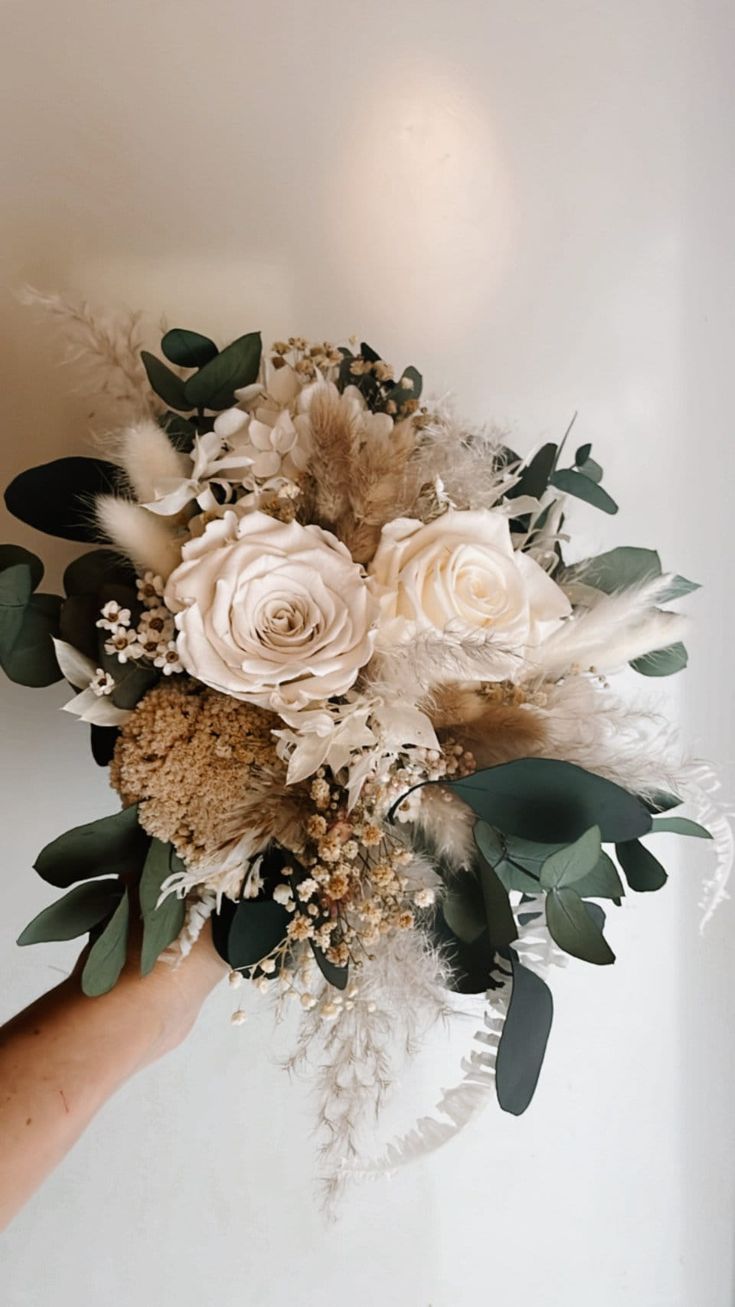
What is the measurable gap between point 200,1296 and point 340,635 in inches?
32.1

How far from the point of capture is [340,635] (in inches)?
23.8

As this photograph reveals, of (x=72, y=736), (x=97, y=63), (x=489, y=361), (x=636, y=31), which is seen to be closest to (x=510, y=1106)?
(x=72, y=736)

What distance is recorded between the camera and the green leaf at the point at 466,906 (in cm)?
69

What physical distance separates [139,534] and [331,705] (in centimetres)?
18

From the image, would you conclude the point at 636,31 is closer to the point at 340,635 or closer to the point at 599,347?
the point at 599,347

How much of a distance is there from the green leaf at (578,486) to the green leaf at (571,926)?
343 millimetres

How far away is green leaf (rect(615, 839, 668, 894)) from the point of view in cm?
75

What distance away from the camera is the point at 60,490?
72 cm

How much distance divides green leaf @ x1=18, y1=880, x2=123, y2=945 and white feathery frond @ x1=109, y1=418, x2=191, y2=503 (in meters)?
0.29

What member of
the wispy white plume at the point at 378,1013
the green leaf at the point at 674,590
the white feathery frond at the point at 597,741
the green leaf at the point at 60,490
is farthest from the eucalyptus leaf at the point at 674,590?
the green leaf at the point at 60,490

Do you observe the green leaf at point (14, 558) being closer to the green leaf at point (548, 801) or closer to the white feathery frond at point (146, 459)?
the white feathery frond at point (146, 459)

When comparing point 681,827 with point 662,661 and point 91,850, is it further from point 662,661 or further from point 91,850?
point 91,850

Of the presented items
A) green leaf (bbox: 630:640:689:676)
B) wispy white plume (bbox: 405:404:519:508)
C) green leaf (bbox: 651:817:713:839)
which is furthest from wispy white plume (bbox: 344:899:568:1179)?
wispy white plume (bbox: 405:404:519:508)

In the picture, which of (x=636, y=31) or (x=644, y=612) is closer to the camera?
(x=644, y=612)
